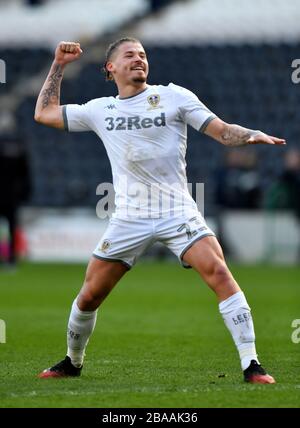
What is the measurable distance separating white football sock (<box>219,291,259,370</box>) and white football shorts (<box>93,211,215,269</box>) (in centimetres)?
40

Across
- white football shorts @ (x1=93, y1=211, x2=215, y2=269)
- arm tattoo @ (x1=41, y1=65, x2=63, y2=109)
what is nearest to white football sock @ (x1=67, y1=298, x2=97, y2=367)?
white football shorts @ (x1=93, y1=211, x2=215, y2=269)

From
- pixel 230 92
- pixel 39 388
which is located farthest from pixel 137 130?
pixel 230 92

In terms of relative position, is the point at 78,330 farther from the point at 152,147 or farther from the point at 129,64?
the point at 129,64

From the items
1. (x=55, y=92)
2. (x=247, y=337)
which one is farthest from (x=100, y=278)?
(x=55, y=92)

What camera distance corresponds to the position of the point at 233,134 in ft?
22.0

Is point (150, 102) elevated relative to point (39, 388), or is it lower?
elevated

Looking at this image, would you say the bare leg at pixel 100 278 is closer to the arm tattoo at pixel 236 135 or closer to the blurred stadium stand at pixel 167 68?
the arm tattoo at pixel 236 135

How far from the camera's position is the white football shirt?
6941mm

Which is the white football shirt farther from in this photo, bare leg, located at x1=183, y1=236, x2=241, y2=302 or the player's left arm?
bare leg, located at x1=183, y1=236, x2=241, y2=302

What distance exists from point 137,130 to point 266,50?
21.0 m

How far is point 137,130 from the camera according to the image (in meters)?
6.97

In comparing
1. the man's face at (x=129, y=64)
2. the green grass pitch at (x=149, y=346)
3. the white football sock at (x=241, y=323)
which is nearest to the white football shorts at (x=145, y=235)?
the white football sock at (x=241, y=323)

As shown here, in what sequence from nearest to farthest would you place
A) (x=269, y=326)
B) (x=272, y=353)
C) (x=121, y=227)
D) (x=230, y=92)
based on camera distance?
(x=121, y=227) → (x=272, y=353) → (x=269, y=326) → (x=230, y=92)
